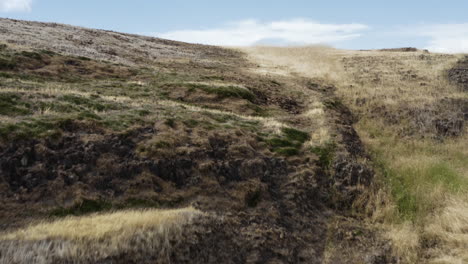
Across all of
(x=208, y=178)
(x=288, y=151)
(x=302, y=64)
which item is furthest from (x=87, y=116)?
(x=302, y=64)

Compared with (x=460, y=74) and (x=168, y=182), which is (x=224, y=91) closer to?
(x=168, y=182)

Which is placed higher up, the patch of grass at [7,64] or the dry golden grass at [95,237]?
the patch of grass at [7,64]

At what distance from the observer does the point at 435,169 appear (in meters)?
16.0

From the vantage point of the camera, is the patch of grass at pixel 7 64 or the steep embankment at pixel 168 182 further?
the patch of grass at pixel 7 64

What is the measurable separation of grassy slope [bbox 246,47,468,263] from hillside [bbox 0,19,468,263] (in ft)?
0.26

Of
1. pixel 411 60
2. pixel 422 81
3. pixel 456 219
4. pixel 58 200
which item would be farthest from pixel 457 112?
pixel 58 200

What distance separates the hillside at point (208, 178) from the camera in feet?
29.2

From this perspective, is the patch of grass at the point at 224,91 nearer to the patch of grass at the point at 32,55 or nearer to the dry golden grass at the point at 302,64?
the patch of grass at the point at 32,55

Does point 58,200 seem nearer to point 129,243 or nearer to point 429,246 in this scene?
point 129,243

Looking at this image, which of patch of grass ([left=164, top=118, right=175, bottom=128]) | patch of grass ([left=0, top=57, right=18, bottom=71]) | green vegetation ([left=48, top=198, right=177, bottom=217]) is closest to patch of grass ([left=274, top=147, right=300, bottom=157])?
patch of grass ([left=164, top=118, right=175, bottom=128])

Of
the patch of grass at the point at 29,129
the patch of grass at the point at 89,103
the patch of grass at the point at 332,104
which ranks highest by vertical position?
the patch of grass at the point at 89,103

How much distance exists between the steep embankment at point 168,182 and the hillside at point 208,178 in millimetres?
43

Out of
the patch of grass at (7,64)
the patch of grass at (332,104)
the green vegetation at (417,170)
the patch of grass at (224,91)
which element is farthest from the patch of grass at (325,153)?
the patch of grass at (7,64)

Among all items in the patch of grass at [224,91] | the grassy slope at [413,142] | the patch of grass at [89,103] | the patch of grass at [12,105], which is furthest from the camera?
the patch of grass at [224,91]
